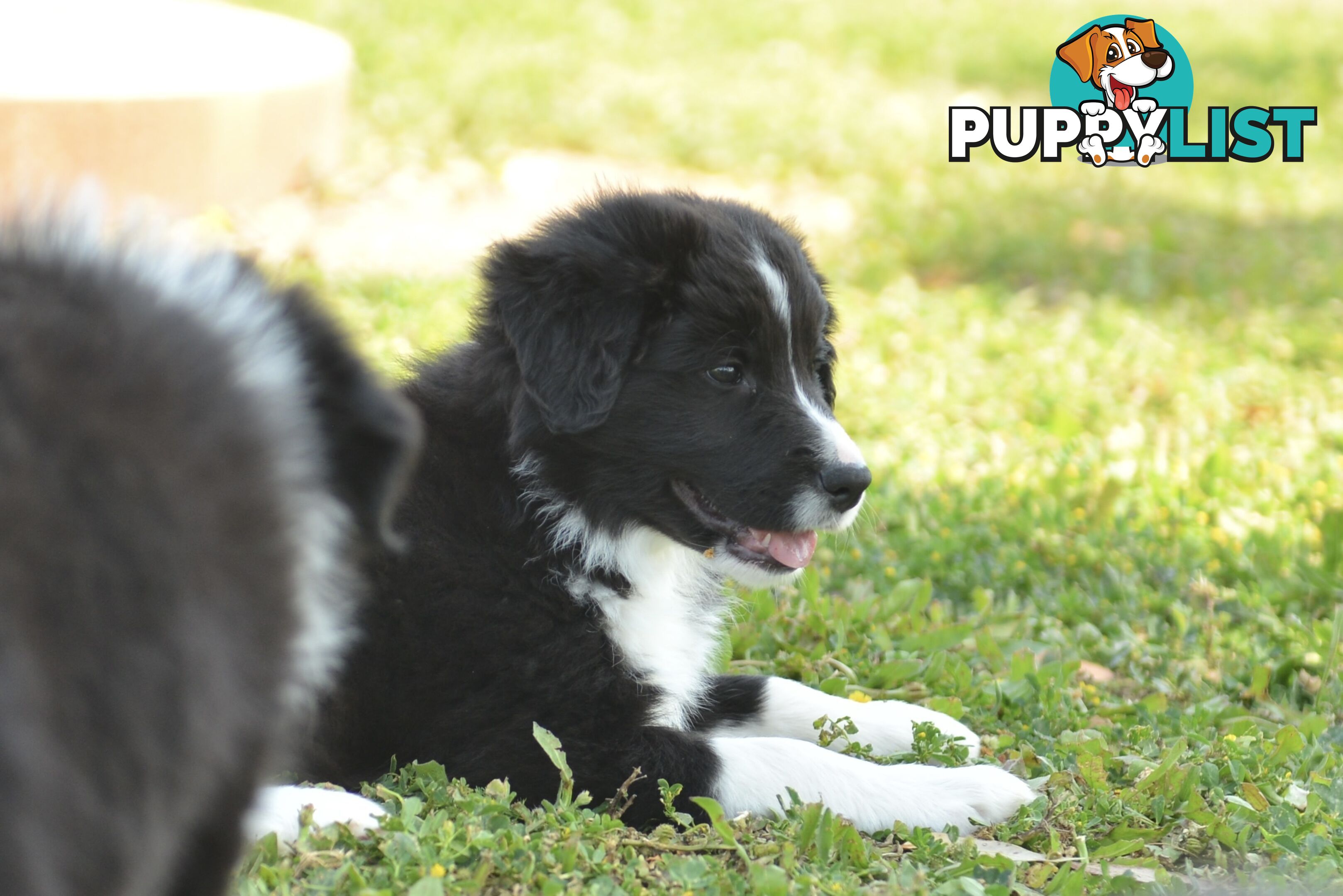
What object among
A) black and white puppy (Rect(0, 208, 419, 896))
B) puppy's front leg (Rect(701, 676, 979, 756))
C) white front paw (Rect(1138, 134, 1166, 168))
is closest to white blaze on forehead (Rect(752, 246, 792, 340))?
puppy's front leg (Rect(701, 676, 979, 756))

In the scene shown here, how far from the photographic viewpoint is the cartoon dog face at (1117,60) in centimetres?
880

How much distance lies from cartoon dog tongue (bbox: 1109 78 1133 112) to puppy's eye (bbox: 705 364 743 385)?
6.32 meters

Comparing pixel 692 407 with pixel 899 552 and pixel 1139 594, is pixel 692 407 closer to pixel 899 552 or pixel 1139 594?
pixel 899 552

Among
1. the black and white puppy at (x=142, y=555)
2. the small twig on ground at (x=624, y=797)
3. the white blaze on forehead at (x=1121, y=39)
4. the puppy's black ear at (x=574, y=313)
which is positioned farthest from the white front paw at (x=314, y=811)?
the white blaze on forehead at (x=1121, y=39)

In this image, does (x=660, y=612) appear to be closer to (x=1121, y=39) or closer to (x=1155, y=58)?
(x=1121, y=39)

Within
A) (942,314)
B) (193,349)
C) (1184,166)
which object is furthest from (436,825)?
(1184,166)

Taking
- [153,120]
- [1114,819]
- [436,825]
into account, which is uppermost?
[153,120]

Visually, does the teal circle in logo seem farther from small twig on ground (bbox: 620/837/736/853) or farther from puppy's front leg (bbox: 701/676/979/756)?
small twig on ground (bbox: 620/837/736/853)

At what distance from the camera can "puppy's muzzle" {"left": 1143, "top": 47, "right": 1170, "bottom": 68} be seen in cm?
968

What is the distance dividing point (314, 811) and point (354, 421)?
1015 mm

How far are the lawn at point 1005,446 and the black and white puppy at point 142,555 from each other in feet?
2.84

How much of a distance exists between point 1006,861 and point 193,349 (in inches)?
75.5

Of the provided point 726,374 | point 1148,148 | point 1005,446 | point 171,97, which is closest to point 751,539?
point 726,374

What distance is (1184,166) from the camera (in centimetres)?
1198
